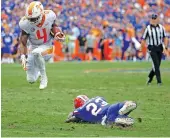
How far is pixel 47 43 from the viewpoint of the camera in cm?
1281

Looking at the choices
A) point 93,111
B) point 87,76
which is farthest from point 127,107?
point 87,76

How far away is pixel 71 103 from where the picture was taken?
523 inches

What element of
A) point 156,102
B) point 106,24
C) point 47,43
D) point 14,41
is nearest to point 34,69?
point 47,43

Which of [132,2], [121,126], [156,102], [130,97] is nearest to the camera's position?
[121,126]

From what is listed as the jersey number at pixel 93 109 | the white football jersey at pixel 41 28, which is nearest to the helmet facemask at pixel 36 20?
the white football jersey at pixel 41 28

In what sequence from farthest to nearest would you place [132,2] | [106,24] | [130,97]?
[132,2] → [106,24] → [130,97]

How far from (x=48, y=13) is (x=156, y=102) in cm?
274

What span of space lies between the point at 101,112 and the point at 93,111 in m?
0.13

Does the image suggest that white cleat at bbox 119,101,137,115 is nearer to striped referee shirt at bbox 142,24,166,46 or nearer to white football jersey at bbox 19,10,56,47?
white football jersey at bbox 19,10,56,47

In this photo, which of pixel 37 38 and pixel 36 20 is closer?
pixel 36 20

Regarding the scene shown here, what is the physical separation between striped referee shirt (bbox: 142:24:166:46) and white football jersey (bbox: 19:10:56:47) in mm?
5606

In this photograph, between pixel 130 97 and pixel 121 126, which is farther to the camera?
pixel 130 97

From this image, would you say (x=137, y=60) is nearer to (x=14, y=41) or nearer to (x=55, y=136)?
(x=14, y=41)

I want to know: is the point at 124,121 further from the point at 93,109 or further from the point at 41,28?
the point at 41,28
